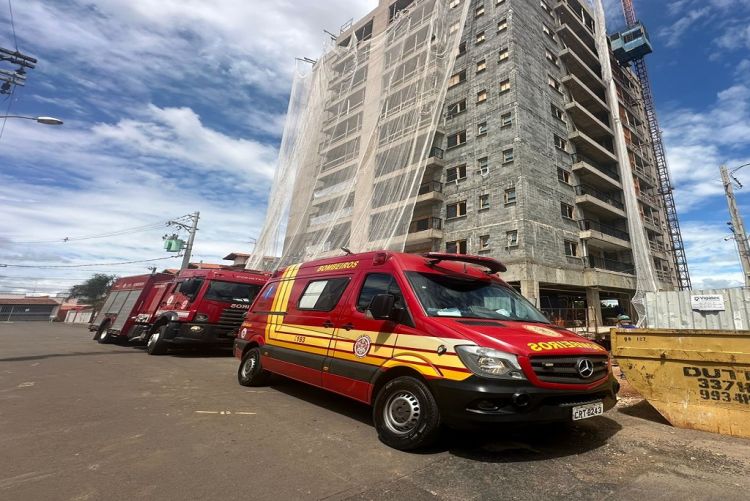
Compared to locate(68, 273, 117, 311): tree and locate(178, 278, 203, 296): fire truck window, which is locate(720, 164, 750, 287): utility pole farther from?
locate(68, 273, 117, 311): tree

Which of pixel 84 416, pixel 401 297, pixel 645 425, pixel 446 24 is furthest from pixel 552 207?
pixel 84 416

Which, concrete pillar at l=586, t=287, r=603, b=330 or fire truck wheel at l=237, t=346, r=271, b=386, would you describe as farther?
concrete pillar at l=586, t=287, r=603, b=330

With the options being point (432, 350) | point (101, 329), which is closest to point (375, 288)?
point (432, 350)

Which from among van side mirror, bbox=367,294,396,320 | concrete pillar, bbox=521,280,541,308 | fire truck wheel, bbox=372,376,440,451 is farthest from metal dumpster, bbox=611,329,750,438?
concrete pillar, bbox=521,280,541,308

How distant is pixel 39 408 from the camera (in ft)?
15.4

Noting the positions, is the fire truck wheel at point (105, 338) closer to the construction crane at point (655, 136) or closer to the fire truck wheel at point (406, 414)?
the fire truck wheel at point (406, 414)

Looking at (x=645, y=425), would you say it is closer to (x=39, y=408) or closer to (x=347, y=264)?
(x=347, y=264)

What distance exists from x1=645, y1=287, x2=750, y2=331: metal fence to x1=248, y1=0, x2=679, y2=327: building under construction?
587cm

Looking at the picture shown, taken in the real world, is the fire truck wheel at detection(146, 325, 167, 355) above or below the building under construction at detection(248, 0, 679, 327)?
below

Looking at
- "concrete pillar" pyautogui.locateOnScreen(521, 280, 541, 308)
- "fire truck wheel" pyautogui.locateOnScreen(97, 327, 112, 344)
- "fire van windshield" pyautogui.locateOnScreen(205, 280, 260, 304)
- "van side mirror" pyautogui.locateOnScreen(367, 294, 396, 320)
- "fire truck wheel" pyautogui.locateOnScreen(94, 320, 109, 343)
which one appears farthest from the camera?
"concrete pillar" pyautogui.locateOnScreen(521, 280, 541, 308)

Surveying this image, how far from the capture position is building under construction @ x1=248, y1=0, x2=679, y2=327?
1494 cm

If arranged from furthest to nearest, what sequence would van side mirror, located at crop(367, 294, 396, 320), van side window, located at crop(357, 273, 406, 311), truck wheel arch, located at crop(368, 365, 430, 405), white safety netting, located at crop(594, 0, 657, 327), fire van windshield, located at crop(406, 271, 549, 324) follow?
white safety netting, located at crop(594, 0, 657, 327) < van side window, located at crop(357, 273, 406, 311) < fire van windshield, located at crop(406, 271, 549, 324) < van side mirror, located at crop(367, 294, 396, 320) < truck wheel arch, located at crop(368, 365, 430, 405)

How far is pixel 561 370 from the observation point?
3.32m

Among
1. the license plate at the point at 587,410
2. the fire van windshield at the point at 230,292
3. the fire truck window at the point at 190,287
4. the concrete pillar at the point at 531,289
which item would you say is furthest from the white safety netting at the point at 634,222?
the fire truck window at the point at 190,287
